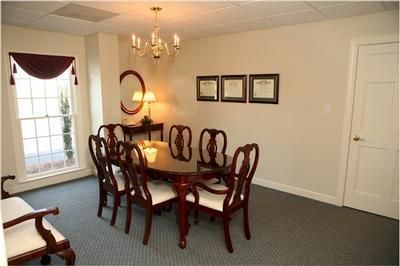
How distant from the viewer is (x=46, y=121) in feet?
14.1

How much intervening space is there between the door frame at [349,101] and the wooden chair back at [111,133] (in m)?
2.83

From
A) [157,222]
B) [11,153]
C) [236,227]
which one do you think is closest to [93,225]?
[157,222]

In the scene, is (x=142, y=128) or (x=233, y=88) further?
(x=142, y=128)

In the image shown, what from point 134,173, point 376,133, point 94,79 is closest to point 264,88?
point 376,133

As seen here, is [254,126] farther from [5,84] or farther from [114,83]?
[5,84]

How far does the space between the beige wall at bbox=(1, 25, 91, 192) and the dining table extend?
1860mm

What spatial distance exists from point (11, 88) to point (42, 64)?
20.7 inches

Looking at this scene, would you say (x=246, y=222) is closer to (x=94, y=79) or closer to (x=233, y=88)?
(x=233, y=88)

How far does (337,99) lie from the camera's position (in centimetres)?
346

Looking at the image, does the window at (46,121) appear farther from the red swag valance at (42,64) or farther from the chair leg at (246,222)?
the chair leg at (246,222)

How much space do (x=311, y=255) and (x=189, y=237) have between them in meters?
1.16

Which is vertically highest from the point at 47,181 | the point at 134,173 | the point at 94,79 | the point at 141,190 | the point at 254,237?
the point at 94,79

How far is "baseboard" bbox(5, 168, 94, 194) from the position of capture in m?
3.99

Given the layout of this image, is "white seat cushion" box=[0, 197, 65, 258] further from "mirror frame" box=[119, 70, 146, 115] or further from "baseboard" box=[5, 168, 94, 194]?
"mirror frame" box=[119, 70, 146, 115]
